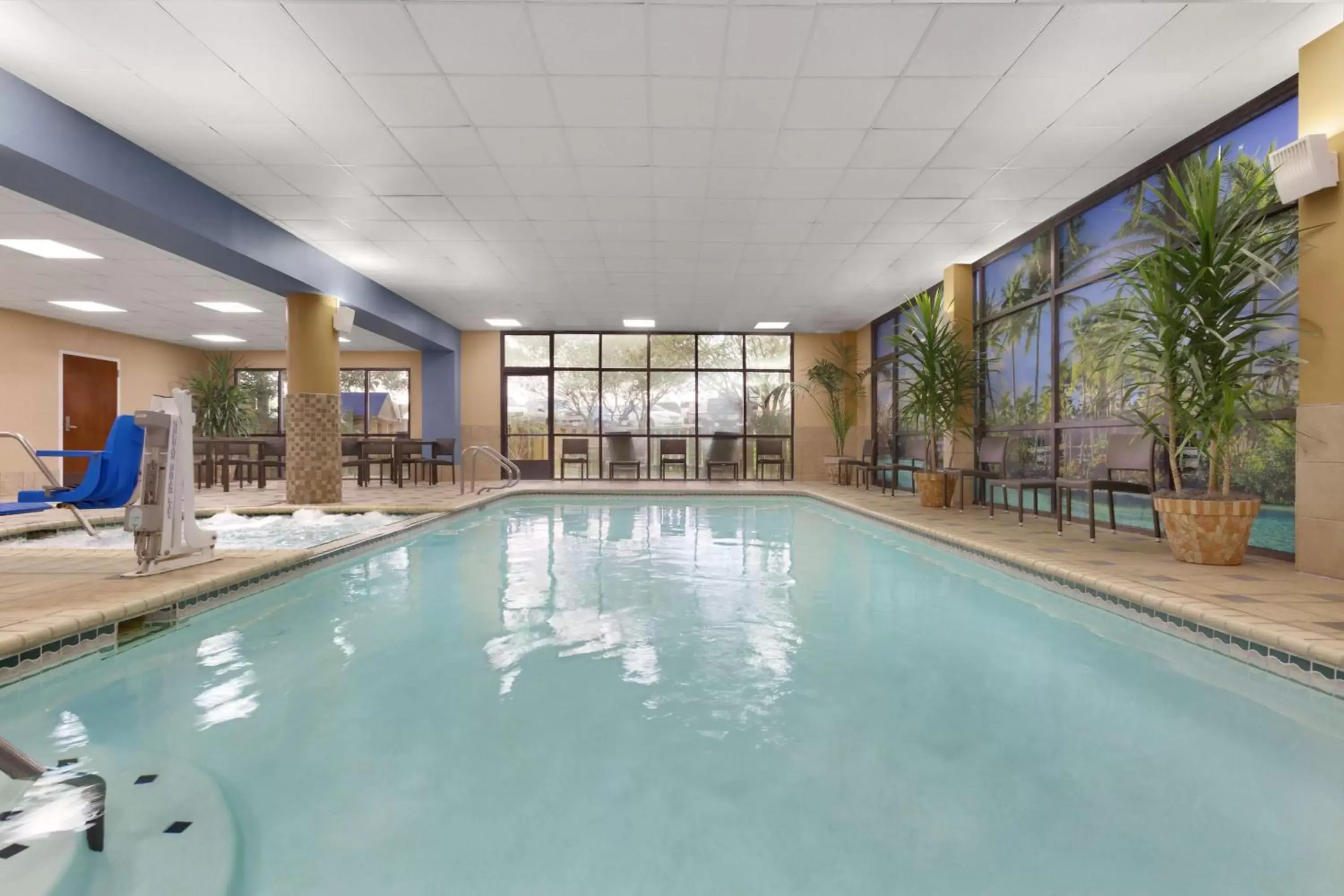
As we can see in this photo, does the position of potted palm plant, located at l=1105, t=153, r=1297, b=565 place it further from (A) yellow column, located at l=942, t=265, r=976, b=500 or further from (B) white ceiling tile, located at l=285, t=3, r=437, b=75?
(B) white ceiling tile, located at l=285, t=3, r=437, b=75

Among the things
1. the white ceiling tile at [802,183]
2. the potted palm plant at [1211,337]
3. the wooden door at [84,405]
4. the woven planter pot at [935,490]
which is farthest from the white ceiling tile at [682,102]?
the wooden door at [84,405]

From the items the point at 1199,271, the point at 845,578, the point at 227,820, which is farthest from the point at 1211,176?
the point at 227,820

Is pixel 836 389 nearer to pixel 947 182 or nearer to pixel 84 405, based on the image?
pixel 947 182

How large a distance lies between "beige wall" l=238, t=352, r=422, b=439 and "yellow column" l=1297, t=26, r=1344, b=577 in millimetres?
13255

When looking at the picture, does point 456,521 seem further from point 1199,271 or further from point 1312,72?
point 1312,72

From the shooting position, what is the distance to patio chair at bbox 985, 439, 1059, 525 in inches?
206

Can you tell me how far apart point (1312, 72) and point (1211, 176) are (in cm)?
67

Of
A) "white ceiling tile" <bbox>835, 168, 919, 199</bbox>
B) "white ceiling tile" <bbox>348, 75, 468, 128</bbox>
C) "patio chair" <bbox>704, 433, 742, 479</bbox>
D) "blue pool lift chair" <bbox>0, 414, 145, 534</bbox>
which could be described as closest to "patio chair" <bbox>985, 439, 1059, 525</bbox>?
"white ceiling tile" <bbox>835, 168, 919, 199</bbox>

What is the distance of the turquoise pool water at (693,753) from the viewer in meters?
1.38

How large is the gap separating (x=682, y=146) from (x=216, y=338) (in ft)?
36.4

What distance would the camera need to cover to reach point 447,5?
3.18m

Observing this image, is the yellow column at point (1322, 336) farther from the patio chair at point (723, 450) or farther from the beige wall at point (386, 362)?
the beige wall at point (386, 362)

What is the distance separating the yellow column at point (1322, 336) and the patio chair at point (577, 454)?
9.84 meters

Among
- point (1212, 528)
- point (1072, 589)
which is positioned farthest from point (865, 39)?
point (1212, 528)
